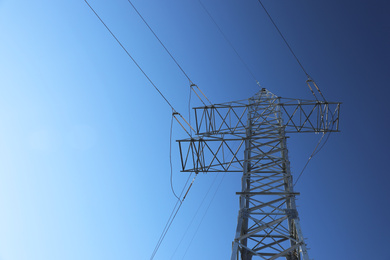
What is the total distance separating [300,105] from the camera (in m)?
14.2

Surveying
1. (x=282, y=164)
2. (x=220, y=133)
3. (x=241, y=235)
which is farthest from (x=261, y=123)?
(x=241, y=235)

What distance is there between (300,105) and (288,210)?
6.79 m

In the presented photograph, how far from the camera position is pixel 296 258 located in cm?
838

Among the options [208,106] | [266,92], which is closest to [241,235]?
[208,106]

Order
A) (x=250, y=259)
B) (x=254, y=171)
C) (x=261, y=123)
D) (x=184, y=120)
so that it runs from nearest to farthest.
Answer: (x=250, y=259)
(x=254, y=171)
(x=184, y=120)
(x=261, y=123)

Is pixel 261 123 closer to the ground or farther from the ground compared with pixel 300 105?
closer to the ground

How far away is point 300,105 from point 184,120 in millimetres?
5429

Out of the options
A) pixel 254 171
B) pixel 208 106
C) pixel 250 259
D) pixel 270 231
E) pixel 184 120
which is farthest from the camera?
pixel 208 106

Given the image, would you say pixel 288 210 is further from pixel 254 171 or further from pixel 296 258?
pixel 254 171

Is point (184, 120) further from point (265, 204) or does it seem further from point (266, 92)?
point (266, 92)

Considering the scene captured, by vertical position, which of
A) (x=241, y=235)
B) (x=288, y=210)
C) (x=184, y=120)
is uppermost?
(x=184, y=120)

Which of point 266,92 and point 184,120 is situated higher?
point 266,92

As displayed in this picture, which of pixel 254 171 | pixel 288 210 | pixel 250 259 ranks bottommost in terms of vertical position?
pixel 250 259

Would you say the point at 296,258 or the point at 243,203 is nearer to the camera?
the point at 296,258
